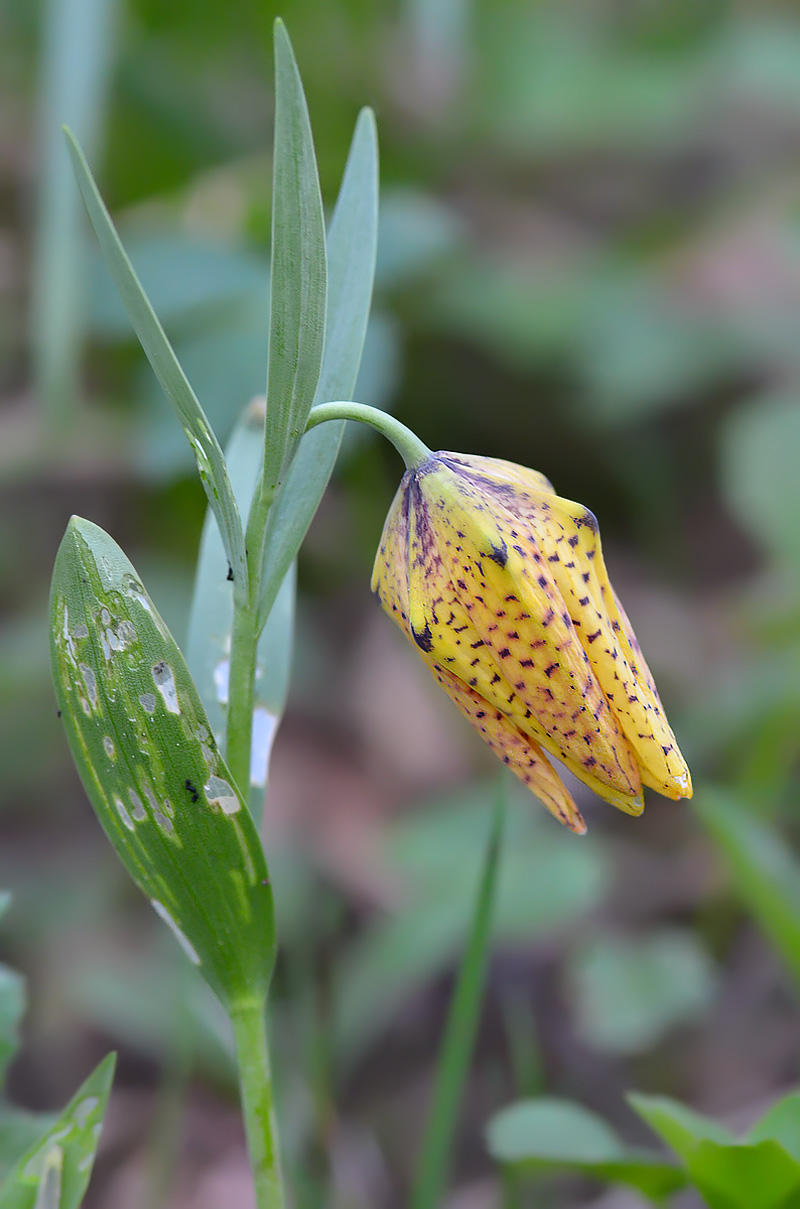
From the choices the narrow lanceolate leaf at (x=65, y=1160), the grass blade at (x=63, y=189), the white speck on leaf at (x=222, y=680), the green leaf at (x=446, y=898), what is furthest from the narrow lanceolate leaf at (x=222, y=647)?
the grass blade at (x=63, y=189)

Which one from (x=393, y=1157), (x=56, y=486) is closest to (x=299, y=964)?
(x=393, y=1157)

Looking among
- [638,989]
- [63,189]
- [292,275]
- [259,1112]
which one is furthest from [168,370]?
[63,189]

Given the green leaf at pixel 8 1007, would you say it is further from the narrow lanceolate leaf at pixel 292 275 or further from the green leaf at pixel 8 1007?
the narrow lanceolate leaf at pixel 292 275

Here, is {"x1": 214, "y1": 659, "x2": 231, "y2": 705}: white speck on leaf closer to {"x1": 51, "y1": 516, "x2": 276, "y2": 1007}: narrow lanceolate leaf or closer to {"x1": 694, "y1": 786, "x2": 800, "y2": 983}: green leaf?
{"x1": 51, "y1": 516, "x2": 276, "y2": 1007}: narrow lanceolate leaf

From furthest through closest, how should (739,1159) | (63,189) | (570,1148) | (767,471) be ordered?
(767,471) → (63,189) → (570,1148) → (739,1159)

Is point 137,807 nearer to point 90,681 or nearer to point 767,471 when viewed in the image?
point 90,681

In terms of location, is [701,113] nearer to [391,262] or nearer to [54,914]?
[391,262]
